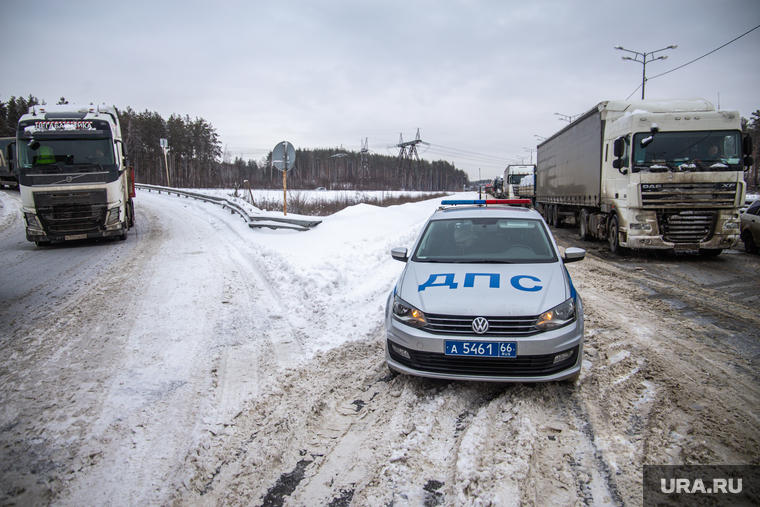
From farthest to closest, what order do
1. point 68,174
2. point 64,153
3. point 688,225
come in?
point 64,153, point 68,174, point 688,225

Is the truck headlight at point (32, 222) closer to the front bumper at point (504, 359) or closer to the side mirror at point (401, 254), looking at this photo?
the side mirror at point (401, 254)

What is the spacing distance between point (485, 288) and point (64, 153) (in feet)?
40.3

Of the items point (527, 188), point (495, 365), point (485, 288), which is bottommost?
point (495, 365)

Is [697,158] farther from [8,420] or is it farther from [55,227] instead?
[55,227]

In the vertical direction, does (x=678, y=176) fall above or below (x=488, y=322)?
above

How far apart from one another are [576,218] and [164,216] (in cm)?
1735

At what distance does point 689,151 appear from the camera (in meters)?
9.71

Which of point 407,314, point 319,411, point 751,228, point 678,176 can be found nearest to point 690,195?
point 678,176

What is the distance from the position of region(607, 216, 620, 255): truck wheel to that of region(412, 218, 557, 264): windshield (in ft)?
23.9

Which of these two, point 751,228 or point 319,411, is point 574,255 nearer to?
point 319,411

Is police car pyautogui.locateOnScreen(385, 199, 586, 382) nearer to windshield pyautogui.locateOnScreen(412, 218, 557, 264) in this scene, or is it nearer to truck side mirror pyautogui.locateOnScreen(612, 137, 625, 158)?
windshield pyautogui.locateOnScreen(412, 218, 557, 264)

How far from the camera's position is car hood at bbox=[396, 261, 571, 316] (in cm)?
340

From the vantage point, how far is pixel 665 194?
31.3 feet

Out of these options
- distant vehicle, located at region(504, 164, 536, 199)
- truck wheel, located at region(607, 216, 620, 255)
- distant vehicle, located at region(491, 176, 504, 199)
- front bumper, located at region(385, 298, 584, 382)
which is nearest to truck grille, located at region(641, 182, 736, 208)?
truck wheel, located at region(607, 216, 620, 255)
